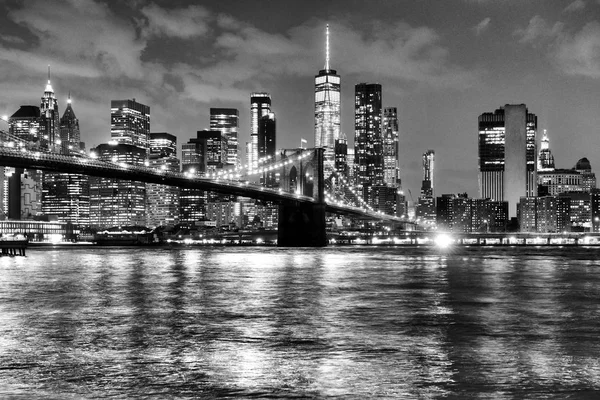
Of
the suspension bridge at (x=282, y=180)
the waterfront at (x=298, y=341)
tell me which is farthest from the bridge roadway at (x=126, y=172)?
the waterfront at (x=298, y=341)

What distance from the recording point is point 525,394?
10.7 meters

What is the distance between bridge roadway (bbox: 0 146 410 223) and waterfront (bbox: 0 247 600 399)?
3431cm

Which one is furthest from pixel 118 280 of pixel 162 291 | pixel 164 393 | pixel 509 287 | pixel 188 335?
pixel 164 393

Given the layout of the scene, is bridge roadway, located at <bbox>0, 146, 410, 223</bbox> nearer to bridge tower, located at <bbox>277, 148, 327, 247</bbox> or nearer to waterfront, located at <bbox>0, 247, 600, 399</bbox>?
bridge tower, located at <bbox>277, 148, 327, 247</bbox>

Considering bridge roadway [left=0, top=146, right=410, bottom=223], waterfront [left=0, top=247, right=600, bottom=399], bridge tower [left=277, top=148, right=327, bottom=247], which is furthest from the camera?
bridge tower [left=277, top=148, right=327, bottom=247]

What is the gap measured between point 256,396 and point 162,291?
19022 millimetres

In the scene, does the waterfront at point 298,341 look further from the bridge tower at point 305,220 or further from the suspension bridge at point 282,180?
the bridge tower at point 305,220

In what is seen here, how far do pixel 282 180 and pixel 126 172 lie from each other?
35.4 meters

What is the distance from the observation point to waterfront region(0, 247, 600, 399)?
37.0 feet

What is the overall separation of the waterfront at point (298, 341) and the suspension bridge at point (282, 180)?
1414 inches

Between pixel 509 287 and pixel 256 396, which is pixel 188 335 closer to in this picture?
pixel 256 396

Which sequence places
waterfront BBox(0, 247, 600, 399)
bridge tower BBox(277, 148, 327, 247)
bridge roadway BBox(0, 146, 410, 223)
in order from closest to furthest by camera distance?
waterfront BBox(0, 247, 600, 399), bridge roadway BBox(0, 146, 410, 223), bridge tower BBox(277, 148, 327, 247)

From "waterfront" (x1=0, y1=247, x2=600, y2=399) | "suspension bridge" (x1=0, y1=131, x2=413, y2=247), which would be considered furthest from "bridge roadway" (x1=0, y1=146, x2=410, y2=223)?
Result: "waterfront" (x1=0, y1=247, x2=600, y2=399)

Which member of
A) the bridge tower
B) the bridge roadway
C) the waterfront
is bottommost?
the waterfront
